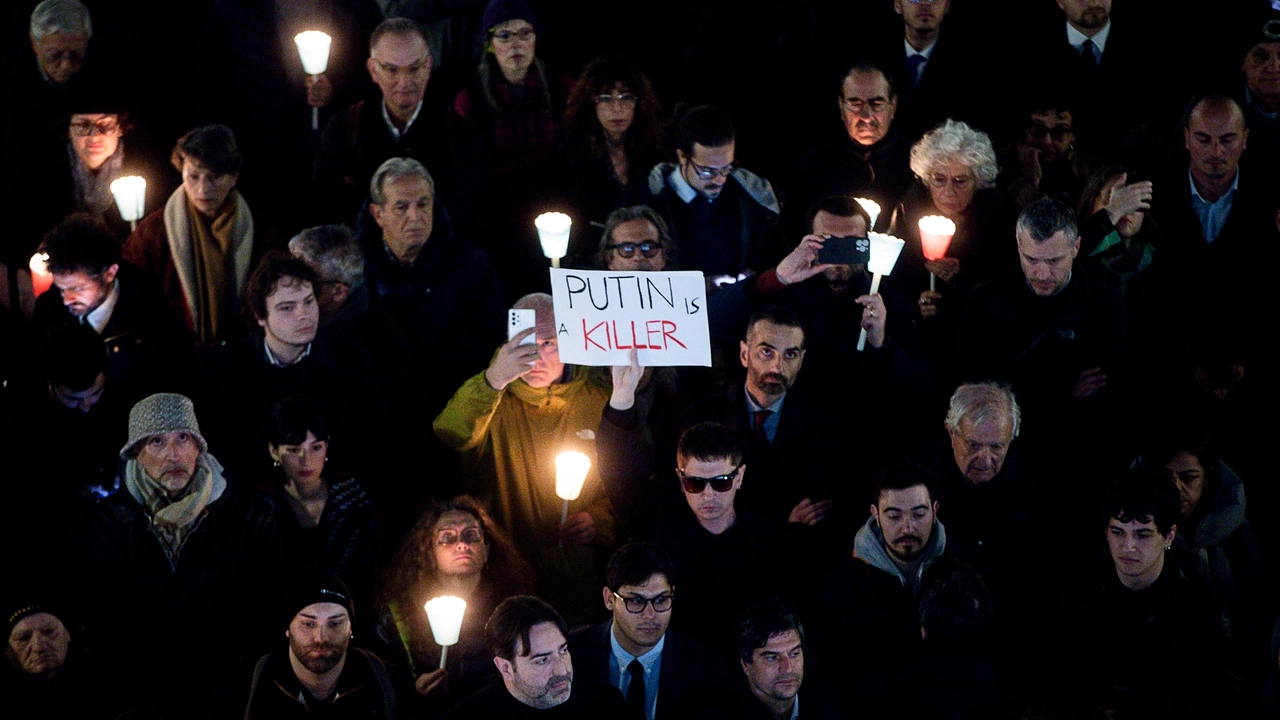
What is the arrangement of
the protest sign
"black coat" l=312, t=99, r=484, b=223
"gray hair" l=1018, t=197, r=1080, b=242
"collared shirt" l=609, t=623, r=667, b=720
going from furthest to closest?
"black coat" l=312, t=99, r=484, b=223 → "gray hair" l=1018, t=197, r=1080, b=242 → the protest sign → "collared shirt" l=609, t=623, r=667, b=720

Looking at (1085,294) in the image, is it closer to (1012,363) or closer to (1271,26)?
(1012,363)

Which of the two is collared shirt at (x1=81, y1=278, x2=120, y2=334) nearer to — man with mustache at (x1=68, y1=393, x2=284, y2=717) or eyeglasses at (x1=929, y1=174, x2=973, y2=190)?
man with mustache at (x1=68, y1=393, x2=284, y2=717)

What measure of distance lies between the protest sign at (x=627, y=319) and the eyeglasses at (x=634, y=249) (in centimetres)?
56

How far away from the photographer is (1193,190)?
924 centimetres

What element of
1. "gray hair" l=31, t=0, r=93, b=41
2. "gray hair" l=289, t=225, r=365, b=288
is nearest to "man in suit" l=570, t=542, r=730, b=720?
"gray hair" l=289, t=225, r=365, b=288

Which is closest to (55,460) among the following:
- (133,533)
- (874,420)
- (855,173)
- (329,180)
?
(133,533)

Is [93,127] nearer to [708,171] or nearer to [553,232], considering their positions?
[553,232]

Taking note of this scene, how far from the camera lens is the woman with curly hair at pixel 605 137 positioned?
30.7 ft

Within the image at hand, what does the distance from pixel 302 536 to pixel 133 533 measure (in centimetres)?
70

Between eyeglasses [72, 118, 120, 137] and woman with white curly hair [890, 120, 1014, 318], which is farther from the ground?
eyeglasses [72, 118, 120, 137]

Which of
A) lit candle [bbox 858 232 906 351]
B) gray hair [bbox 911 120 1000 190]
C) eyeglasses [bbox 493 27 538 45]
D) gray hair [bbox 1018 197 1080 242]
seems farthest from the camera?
eyeglasses [bbox 493 27 538 45]

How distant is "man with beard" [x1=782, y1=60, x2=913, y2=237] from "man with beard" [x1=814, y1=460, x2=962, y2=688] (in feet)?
7.28

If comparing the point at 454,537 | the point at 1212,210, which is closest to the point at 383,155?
the point at 454,537

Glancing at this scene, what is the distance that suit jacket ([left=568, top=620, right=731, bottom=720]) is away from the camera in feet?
23.6
